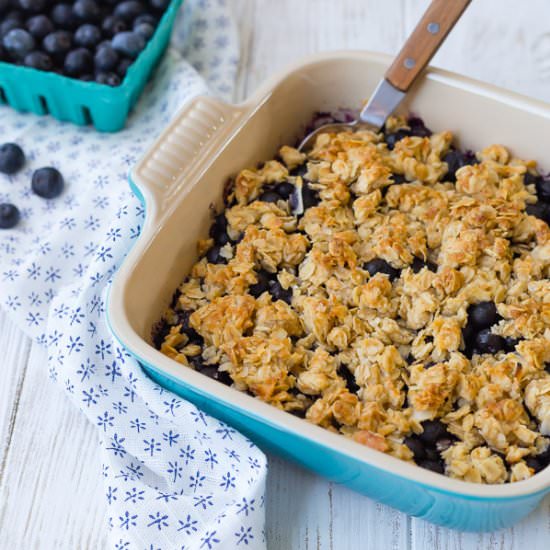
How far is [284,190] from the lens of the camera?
166cm

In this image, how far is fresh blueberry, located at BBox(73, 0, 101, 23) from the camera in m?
2.00

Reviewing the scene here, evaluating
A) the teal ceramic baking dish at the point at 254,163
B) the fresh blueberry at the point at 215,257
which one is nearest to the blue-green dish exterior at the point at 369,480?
the teal ceramic baking dish at the point at 254,163

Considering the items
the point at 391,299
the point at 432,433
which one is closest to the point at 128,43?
the point at 391,299

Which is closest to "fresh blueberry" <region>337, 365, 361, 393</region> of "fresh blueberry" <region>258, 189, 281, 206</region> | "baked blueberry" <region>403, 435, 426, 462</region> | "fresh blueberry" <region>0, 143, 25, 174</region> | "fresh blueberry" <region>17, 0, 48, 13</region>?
"baked blueberry" <region>403, 435, 426, 462</region>

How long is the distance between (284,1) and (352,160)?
766 millimetres

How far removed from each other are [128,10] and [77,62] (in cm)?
18

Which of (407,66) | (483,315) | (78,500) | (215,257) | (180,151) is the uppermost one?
(407,66)

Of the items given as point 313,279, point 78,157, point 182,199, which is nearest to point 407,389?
point 313,279

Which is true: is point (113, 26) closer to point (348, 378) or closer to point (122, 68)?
point (122, 68)

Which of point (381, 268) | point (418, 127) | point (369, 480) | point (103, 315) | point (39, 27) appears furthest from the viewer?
point (39, 27)

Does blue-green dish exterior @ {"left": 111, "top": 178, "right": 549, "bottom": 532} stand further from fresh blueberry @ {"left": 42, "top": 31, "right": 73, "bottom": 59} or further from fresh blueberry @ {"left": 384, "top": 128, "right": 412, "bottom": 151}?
fresh blueberry @ {"left": 42, "top": 31, "right": 73, "bottom": 59}

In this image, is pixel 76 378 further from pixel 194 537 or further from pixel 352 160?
pixel 352 160

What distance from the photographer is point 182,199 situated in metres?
1.54

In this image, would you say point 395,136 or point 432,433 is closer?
point 432,433
